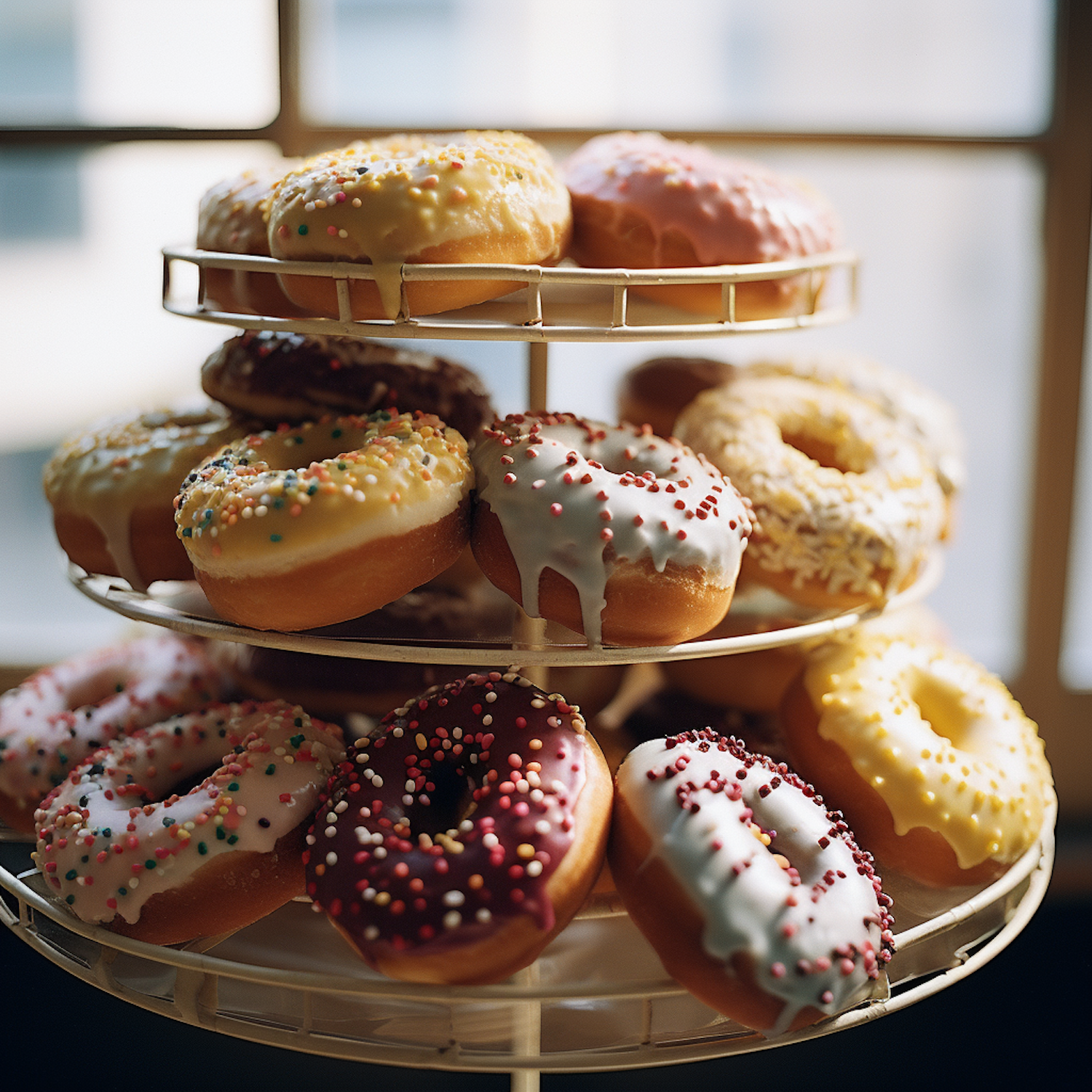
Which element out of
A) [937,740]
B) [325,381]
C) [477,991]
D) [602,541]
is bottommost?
[477,991]

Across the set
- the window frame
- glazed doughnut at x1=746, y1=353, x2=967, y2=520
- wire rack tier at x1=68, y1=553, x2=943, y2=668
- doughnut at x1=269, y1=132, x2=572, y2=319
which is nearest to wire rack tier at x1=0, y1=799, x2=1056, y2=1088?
wire rack tier at x1=68, y1=553, x2=943, y2=668

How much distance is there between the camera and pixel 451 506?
104 centimetres

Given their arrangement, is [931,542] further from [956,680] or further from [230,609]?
[230,609]

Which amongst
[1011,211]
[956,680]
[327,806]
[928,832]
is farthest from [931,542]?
[1011,211]

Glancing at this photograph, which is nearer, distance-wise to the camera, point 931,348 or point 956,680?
point 956,680

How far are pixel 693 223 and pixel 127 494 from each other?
69cm

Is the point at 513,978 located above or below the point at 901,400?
below

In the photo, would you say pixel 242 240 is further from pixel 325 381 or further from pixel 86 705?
pixel 86 705

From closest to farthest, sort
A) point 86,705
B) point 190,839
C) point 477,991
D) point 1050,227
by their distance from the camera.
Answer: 1. point 477,991
2. point 190,839
3. point 86,705
4. point 1050,227

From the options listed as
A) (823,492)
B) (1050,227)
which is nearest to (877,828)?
(823,492)

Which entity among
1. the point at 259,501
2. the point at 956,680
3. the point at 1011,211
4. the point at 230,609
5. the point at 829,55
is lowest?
the point at 956,680

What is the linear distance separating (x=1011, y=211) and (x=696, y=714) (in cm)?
112

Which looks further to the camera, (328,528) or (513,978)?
(513,978)

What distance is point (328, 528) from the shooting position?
0.98 meters
